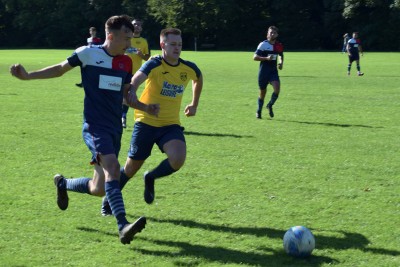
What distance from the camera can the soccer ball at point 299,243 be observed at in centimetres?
571

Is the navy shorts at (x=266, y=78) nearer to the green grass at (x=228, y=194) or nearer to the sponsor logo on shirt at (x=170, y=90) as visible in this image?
the green grass at (x=228, y=194)

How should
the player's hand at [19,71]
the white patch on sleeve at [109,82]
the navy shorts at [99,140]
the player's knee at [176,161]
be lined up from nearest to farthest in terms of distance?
the player's hand at [19,71], the navy shorts at [99,140], the white patch on sleeve at [109,82], the player's knee at [176,161]

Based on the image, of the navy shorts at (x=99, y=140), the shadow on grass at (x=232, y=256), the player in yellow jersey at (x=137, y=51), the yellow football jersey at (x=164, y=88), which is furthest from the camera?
the player in yellow jersey at (x=137, y=51)

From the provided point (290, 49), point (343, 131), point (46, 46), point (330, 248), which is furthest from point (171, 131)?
point (46, 46)

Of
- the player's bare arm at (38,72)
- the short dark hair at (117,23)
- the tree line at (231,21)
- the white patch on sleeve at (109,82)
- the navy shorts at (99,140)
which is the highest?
the short dark hair at (117,23)

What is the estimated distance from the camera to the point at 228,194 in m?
8.21

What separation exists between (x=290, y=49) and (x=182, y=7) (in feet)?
36.0

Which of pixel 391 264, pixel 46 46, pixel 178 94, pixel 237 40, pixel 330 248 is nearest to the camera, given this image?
pixel 391 264

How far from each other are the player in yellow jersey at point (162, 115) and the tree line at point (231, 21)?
57.3m

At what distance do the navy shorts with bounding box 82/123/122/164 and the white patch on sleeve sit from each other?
38cm

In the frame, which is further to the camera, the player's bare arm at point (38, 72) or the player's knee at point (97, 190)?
the player's knee at point (97, 190)

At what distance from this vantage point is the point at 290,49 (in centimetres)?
6688

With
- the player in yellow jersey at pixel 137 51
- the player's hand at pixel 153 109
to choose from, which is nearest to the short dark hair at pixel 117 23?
the player's hand at pixel 153 109

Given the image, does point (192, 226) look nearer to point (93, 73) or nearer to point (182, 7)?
point (93, 73)
